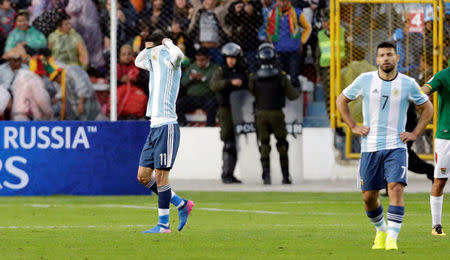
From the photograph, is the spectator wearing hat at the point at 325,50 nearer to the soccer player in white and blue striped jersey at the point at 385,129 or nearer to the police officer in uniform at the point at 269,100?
the police officer in uniform at the point at 269,100

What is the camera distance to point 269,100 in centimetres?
1930

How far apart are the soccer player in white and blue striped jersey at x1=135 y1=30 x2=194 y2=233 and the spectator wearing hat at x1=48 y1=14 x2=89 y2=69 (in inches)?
382

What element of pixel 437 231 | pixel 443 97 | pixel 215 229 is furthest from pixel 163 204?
pixel 443 97

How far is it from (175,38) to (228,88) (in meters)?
1.54

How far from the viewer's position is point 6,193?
1662 centimetres

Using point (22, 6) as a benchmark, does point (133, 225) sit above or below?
below

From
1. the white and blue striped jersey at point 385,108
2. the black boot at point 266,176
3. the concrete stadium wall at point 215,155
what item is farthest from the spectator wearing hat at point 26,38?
the white and blue striped jersey at point 385,108

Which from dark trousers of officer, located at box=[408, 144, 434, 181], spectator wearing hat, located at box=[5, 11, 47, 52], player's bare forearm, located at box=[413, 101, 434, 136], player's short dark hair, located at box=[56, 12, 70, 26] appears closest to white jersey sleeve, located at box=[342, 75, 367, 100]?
player's bare forearm, located at box=[413, 101, 434, 136]

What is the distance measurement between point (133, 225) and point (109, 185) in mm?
5057

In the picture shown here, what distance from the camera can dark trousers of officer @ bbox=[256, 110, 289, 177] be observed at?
19328 millimetres

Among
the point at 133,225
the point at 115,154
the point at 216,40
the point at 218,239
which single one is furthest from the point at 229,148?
the point at 218,239

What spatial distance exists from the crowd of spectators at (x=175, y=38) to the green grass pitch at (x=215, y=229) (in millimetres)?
3937

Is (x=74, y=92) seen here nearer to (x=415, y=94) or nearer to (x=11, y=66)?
(x=11, y=66)

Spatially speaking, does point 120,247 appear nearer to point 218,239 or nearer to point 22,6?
point 218,239
